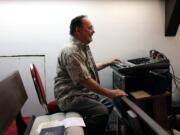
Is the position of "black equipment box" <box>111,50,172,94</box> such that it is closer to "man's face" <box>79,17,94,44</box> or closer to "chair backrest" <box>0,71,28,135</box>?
"man's face" <box>79,17,94,44</box>

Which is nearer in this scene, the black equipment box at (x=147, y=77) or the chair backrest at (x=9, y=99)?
the chair backrest at (x=9, y=99)

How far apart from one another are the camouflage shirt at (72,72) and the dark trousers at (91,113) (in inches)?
2.1

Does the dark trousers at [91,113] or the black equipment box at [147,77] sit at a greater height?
the black equipment box at [147,77]

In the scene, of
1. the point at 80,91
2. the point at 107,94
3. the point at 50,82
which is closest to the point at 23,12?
the point at 50,82

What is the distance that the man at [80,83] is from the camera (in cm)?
200

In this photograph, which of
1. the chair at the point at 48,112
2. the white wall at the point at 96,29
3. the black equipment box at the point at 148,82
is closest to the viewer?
the chair at the point at 48,112

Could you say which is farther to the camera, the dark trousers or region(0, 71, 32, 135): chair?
the dark trousers

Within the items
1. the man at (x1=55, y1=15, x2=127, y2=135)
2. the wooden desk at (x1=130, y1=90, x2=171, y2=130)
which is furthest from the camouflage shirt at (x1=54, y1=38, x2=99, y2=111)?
the wooden desk at (x1=130, y1=90, x2=171, y2=130)

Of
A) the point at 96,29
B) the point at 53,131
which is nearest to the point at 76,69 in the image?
the point at 53,131

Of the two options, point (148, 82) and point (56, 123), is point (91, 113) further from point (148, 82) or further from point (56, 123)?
point (148, 82)

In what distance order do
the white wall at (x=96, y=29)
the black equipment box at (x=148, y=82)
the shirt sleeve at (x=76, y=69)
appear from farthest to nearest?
1. the white wall at (x=96, y=29)
2. the black equipment box at (x=148, y=82)
3. the shirt sleeve at (x=76, y=69)

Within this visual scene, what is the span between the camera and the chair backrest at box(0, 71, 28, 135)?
1.66m

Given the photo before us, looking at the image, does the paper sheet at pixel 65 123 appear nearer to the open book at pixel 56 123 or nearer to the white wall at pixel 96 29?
the open book at pixel 56 123

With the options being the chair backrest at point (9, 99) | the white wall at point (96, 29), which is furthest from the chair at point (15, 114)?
the white wall at point (96, 29)
